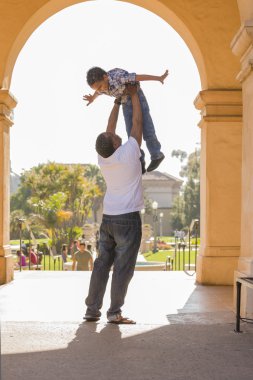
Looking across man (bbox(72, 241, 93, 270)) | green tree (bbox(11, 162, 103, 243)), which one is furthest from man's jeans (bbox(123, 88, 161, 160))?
green tree (bbox(11, 162, 103, 243))

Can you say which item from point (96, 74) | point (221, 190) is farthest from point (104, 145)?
point (221, 190)

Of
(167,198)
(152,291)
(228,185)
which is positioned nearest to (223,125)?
(228,185)

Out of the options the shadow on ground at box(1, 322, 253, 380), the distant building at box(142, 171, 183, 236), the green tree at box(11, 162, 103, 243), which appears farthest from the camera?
the distant building at box(142, 171, 183, 236)

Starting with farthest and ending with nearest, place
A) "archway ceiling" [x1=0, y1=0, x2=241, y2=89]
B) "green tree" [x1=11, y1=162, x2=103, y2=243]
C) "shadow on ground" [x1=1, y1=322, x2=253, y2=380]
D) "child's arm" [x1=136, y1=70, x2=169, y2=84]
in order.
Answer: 1. "green tree" [x1=11, y1=162, x2=103, y2=243]
2. "archway ceiling" [x1=0, y1=0, x2=241, y2=89]
3. "child's arm" [x1=136, y1=70, x2=169, y2=84]
4. "shadow on ground" [x1=1, y1=322, x2=253, y2=380]

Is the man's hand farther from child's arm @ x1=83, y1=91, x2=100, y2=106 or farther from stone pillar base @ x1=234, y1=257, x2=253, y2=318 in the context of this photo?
stone pillar base @ x1=234, y1=257, x2=253, y2=318

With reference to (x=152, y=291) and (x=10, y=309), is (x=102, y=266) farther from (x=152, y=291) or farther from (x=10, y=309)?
(x=152, y=291)

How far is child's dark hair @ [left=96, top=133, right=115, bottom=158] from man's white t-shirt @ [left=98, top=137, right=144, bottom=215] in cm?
5

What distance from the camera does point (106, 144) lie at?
5.74 meters

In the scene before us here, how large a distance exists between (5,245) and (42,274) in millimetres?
1795

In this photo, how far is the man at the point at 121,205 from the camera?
574 cm

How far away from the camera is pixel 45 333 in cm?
539

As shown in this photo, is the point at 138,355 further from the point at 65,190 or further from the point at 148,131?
the point at 65,190

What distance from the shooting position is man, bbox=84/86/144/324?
574 cm

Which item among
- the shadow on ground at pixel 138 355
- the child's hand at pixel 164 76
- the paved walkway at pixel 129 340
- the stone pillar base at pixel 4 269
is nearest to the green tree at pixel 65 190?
the stone pillar base at pixel 4 269
